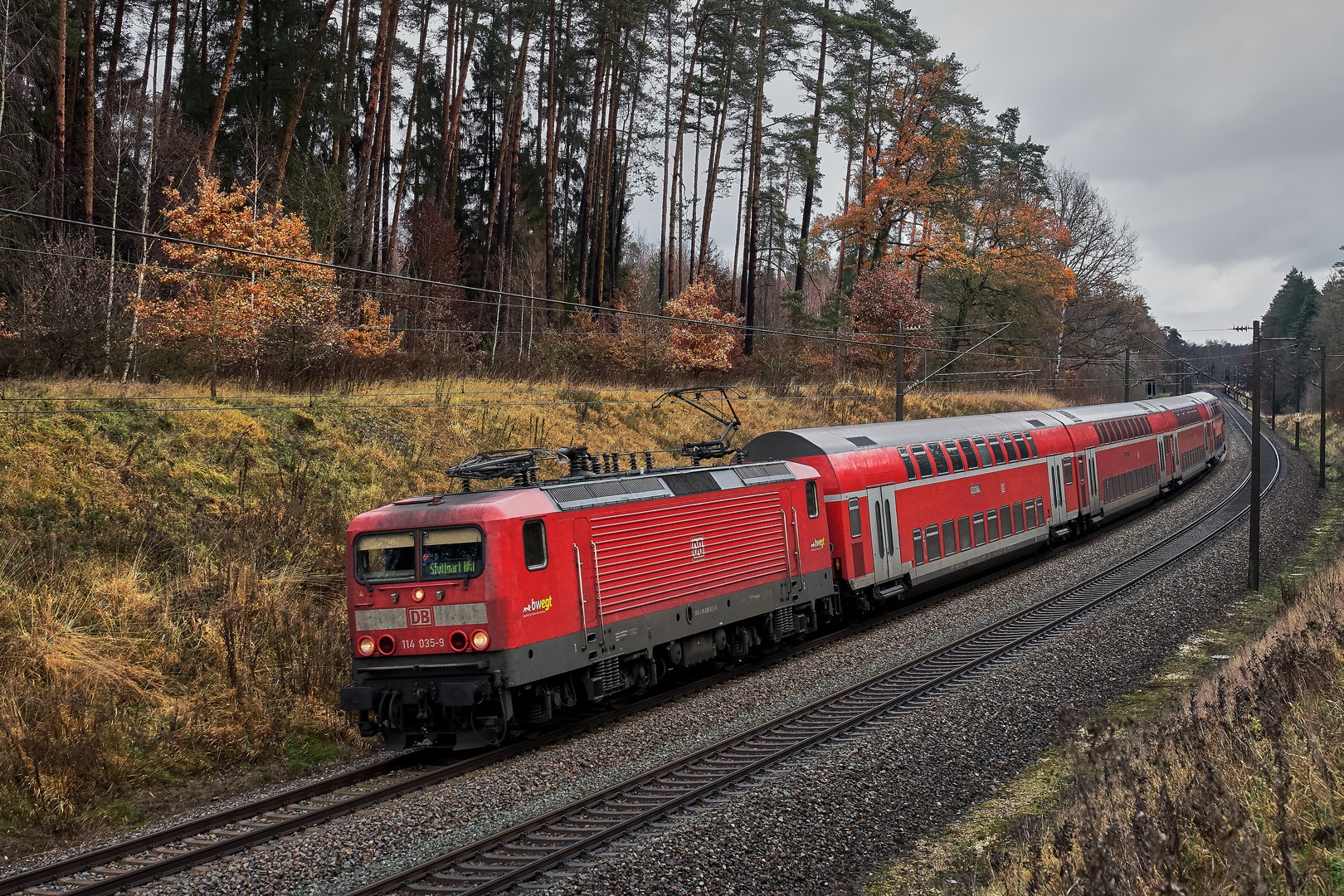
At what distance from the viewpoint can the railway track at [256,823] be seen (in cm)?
818

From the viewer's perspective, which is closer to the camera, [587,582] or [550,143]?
[587,582]

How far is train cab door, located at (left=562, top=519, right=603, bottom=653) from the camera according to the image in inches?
486

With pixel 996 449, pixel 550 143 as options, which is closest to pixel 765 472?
pixel 996 449

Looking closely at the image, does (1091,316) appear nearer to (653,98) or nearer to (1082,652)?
(653,98)

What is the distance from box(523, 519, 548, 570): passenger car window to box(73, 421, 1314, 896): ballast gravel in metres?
2.24

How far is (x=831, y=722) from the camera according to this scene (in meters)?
12.2

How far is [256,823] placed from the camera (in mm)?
9438

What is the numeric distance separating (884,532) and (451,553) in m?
10.4

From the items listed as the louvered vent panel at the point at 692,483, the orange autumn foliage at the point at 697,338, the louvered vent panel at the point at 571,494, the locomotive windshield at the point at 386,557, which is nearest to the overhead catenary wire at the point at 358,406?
the orange autumn foliage at the point at 697,338

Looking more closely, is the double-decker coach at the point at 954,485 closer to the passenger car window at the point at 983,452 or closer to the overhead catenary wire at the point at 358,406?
the passenger car window at the point at 983,452

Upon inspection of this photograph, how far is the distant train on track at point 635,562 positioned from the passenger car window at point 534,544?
0.03 m

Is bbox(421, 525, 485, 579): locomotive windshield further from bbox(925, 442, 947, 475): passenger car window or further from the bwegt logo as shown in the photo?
bbox(925, 442, 947, 475): passenger car window

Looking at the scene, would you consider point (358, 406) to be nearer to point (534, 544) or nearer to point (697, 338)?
point (534, 544)

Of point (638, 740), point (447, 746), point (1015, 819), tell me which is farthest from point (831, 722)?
point (447, 746)
